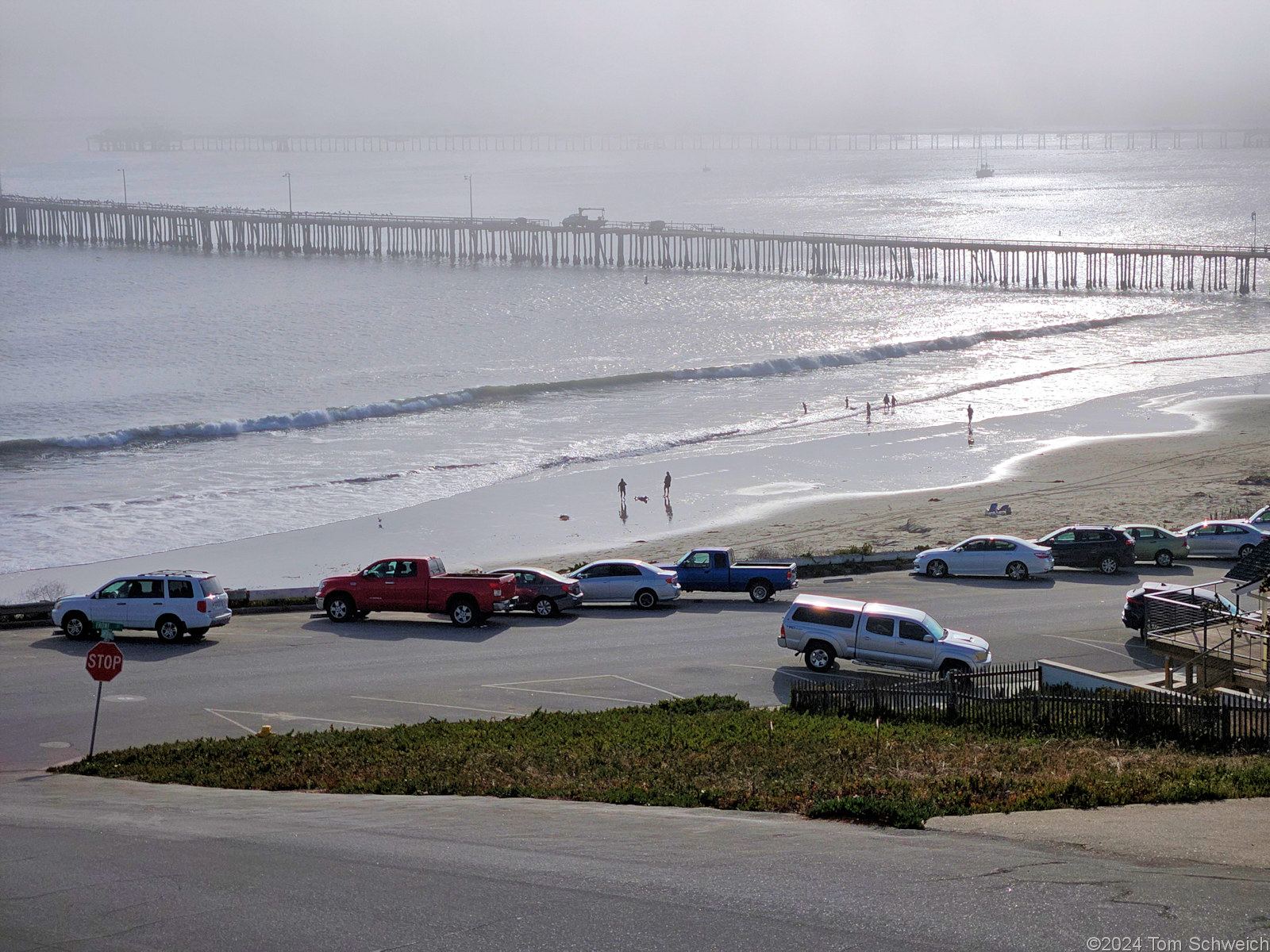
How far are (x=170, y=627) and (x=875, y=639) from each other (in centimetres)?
1234

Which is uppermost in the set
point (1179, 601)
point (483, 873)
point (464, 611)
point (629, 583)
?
point (1179, 601)

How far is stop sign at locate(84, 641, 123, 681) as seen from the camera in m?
16.2

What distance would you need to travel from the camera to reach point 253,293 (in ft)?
347

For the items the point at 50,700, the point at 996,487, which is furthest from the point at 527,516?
the point at 50,700

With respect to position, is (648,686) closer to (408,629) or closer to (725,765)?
(725,765)

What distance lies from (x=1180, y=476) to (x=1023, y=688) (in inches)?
984

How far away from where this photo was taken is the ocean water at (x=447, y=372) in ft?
144

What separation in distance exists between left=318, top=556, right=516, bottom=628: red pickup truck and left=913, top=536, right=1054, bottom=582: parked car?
32.2 feet

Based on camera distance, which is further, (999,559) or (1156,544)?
(1156,544)

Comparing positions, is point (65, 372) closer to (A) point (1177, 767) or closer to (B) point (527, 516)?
(B) point (527, 516)

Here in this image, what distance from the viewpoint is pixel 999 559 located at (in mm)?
26891

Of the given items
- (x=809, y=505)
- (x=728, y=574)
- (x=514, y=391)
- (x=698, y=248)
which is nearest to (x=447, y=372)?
(x=514, y=391)

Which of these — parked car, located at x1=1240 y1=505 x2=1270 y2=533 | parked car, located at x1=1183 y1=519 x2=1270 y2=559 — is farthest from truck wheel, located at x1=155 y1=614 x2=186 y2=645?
parked car, located at x1=1240 y1=505 x2=1270 y2=533

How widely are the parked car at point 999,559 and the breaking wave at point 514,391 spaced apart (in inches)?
956
